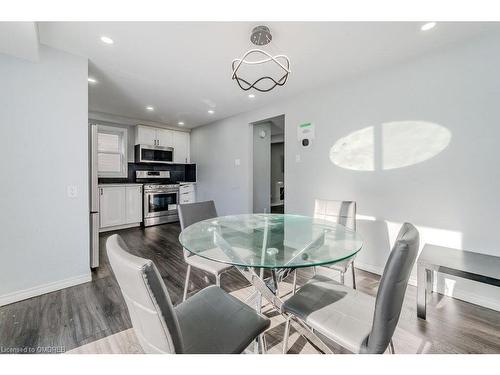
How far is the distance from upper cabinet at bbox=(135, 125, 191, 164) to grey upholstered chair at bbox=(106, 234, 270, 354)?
14.9 ft

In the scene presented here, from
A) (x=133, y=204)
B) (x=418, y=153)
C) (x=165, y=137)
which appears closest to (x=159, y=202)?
(x=133, y=204)

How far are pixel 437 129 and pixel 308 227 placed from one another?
1628 mm

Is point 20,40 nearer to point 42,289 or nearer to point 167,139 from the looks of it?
point 42,289

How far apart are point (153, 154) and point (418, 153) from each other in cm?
486

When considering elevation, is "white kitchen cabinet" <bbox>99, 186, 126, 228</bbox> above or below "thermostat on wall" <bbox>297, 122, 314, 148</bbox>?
below

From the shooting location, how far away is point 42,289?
6.62 ft

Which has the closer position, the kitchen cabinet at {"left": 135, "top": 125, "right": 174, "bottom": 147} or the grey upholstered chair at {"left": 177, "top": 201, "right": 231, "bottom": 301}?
the grey upholstered chair at {"left": 177, "top": 201, "right": 231, "bottom": 301}

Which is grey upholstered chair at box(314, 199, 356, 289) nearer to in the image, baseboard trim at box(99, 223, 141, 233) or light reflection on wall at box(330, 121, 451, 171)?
light reflection on wall at box(330, 121, 451, 171)

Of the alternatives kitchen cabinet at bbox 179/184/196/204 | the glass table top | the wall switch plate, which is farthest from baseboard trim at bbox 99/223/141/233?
the glass table top

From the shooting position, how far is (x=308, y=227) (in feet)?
5.89

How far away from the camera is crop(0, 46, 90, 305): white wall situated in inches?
73.4

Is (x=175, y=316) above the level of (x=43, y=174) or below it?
below

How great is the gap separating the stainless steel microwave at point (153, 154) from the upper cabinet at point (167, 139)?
0.11m

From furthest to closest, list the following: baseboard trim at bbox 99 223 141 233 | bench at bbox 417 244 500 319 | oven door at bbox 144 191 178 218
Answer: oven door at bbox 144 191 178 218 < baseboard trim at bbox 99 223 141 233 < bench at bbox 417 244 500 319
